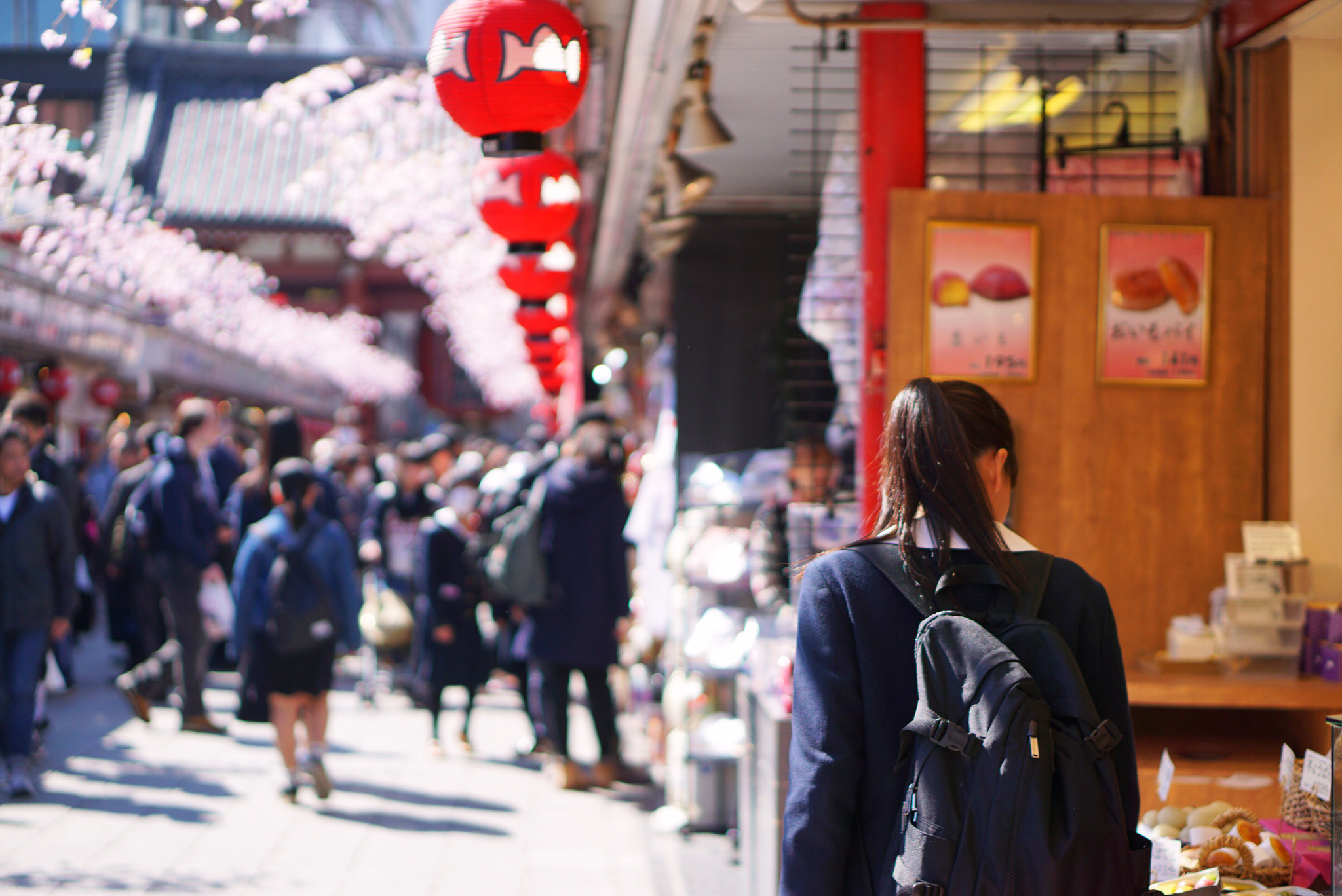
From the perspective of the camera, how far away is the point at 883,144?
4184 millimetres

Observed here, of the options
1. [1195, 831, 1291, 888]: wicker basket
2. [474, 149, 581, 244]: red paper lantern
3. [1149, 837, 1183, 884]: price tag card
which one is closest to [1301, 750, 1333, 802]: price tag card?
[1195, 831, 1291, 888]: wicker basket

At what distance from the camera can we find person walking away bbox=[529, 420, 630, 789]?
645cm

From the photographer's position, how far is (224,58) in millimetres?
23500

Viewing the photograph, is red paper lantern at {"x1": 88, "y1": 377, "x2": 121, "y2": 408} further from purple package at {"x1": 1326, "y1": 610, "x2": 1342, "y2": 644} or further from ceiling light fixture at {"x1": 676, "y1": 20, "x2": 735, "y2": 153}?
purple package at {"x1": 1326, "y1": 610, "x2": 1342, "y2": 644}

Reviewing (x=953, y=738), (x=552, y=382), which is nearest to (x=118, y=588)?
(x=552, y=382)

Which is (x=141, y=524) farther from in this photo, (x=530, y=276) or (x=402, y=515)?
(x=530, y=276)

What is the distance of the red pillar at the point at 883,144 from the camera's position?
4172mm

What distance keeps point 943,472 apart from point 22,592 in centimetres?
548

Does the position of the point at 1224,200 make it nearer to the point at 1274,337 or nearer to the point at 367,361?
the point at 1274,337

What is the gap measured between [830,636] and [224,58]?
24730 mm

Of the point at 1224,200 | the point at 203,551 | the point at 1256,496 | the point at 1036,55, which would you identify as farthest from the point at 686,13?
Result: the point at 203,551

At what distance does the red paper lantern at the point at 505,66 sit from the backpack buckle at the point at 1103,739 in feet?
8.24

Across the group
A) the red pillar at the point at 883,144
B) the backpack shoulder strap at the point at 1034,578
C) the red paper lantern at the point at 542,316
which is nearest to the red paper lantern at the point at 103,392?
the red paper lantern at the point at 542,316

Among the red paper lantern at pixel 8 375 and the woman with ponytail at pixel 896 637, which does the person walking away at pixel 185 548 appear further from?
the woman with ponytail at pixel 896 637
